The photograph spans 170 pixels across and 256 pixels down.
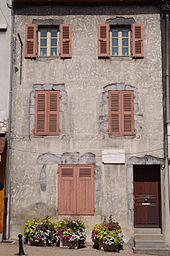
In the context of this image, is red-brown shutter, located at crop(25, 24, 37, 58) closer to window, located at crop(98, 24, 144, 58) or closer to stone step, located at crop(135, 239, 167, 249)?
window, located at crop(98, 24, 144, 58)

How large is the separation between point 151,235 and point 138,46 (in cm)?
608

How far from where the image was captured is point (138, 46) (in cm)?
1318

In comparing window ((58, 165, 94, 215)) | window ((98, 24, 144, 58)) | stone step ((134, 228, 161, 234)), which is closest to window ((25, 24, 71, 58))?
window ((98, 24, 144, 58))

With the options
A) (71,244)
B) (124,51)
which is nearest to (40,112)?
(124,51)

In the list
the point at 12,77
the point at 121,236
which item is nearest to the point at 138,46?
the point at 12,77

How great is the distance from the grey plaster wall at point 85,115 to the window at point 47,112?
10.8 inches

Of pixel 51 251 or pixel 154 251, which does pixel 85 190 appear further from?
pixel 154 251

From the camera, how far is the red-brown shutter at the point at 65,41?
13.2 meters

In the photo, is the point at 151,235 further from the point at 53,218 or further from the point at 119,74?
the point at 119,74

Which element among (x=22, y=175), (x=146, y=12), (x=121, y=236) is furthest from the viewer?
(x=146, y=12)

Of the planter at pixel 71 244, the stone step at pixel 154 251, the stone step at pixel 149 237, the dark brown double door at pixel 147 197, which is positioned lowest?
the stone step at pixel 154 251

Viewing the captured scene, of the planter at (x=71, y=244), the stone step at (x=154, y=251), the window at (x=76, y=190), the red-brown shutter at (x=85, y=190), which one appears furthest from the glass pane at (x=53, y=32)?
the stone step at (x=154, y=251)

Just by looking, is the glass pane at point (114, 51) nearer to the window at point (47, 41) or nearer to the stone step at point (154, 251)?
the window at point (47, 41)

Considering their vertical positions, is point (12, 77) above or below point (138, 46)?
below
